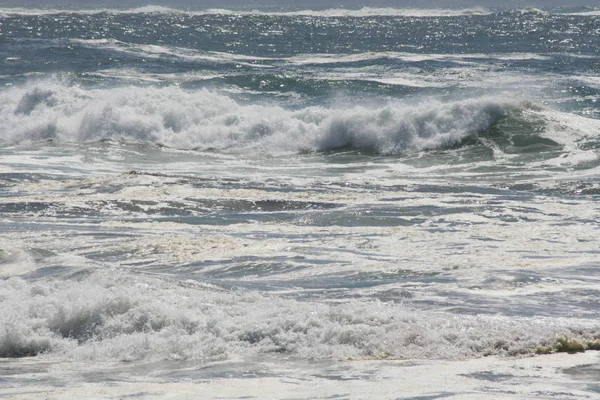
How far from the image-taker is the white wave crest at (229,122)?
2166 centimetres

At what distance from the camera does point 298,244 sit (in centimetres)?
1077

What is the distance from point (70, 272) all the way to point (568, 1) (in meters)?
151

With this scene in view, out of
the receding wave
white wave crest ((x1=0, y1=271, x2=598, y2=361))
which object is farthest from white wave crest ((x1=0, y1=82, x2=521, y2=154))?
white wave crest ((x1=0, y1=271, x2=598, y2=361))

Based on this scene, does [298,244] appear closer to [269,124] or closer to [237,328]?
[237,328]

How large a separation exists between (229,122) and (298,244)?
43.6 ft

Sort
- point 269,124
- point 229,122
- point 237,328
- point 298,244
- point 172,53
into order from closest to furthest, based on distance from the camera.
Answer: point 237,328 < point 298,244 < point 269,124 < point 229,122 < point 172,53

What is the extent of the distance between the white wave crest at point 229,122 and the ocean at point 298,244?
0.07 m

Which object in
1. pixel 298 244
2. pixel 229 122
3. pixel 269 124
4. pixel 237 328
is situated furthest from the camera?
pixel 229 122

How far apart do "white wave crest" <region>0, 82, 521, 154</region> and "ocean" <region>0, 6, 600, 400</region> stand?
0.22 ft

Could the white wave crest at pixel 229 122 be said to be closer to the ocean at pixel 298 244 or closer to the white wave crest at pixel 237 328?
the ocean at pixel 298 244

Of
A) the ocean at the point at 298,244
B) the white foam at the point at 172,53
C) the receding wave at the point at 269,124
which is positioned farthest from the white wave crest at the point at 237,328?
the white foam at the point at 172,53

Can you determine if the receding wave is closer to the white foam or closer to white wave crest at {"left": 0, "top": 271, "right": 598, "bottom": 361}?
white wave crest at {"left": 0, "top": 271, "right": 598, "bottom": 361}

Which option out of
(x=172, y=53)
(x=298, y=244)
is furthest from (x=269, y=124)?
(x=172, y=53)

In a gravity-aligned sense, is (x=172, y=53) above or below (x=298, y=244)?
below
